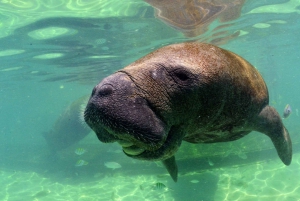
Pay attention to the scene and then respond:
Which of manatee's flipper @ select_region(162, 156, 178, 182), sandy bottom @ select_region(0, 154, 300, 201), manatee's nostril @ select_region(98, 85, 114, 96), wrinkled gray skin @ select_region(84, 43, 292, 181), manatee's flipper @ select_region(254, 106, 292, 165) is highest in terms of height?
manatee's nostril @ select_region(98, 85, 114, 96)

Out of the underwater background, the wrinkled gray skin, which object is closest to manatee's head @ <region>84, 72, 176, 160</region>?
the wrinkled gray skin

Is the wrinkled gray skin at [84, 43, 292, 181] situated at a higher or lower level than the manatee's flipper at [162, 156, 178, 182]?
higher

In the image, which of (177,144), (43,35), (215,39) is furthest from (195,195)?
(215,39)

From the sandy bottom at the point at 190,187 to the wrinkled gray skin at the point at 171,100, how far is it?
6186 millimetres

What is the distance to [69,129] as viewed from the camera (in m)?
17.1

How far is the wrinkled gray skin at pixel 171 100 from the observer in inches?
88.6

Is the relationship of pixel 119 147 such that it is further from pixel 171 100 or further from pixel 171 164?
pixel 171 100

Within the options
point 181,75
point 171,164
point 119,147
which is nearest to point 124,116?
point 181,75

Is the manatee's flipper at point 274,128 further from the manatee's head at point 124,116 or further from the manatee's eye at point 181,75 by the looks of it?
the manatee's head at point 124,116

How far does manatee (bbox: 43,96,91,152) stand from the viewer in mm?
16680

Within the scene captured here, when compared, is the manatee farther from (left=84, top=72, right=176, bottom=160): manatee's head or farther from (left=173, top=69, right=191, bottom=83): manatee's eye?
(left=84, top=72, right=176, bottom=160): manatee's head

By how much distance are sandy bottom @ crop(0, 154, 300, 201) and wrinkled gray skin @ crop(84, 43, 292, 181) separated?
6186mm

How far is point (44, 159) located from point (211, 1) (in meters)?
16.8

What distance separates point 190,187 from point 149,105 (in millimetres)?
9199
